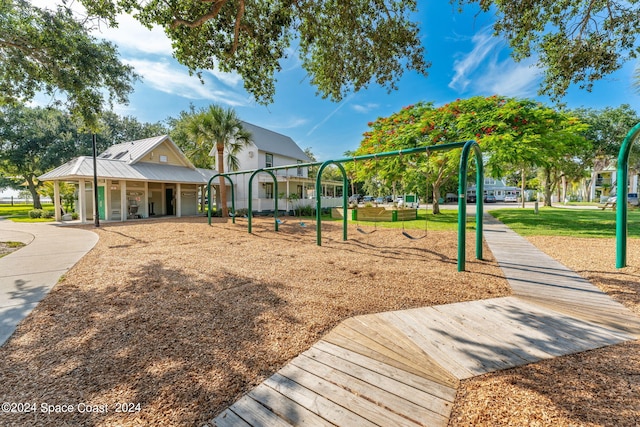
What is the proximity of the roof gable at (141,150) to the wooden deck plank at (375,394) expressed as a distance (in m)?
20.9

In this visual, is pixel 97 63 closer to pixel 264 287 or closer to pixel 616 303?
→ pixel 264 287

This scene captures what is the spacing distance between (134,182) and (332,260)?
60.2 feet

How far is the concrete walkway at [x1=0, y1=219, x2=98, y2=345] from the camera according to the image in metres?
3.78

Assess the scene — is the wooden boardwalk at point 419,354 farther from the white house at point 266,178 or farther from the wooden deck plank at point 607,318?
the white house at point 266,178

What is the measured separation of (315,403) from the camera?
199 cm

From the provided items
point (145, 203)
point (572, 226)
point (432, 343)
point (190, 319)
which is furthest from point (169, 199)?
point (572, 226)

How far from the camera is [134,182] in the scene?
739 inches

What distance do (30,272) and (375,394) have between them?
752 centimetres

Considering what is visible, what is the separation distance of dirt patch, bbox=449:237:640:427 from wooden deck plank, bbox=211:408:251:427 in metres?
1.42

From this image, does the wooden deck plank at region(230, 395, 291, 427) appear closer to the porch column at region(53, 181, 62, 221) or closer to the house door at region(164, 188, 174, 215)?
the porch column at region(53, 181, 62, 221)

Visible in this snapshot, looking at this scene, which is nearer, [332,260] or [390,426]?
[390,426]

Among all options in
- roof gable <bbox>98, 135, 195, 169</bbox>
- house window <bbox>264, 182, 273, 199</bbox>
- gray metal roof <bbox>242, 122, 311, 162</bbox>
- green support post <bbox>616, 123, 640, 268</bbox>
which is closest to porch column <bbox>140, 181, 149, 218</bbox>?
roof gable <bbox>98, 135, 195, 169</bbox>

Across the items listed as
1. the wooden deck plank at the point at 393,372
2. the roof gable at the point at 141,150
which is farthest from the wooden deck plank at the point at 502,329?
the roof gable at the point at 141,150

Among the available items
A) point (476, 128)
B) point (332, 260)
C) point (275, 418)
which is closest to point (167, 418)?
point (275, 418)
